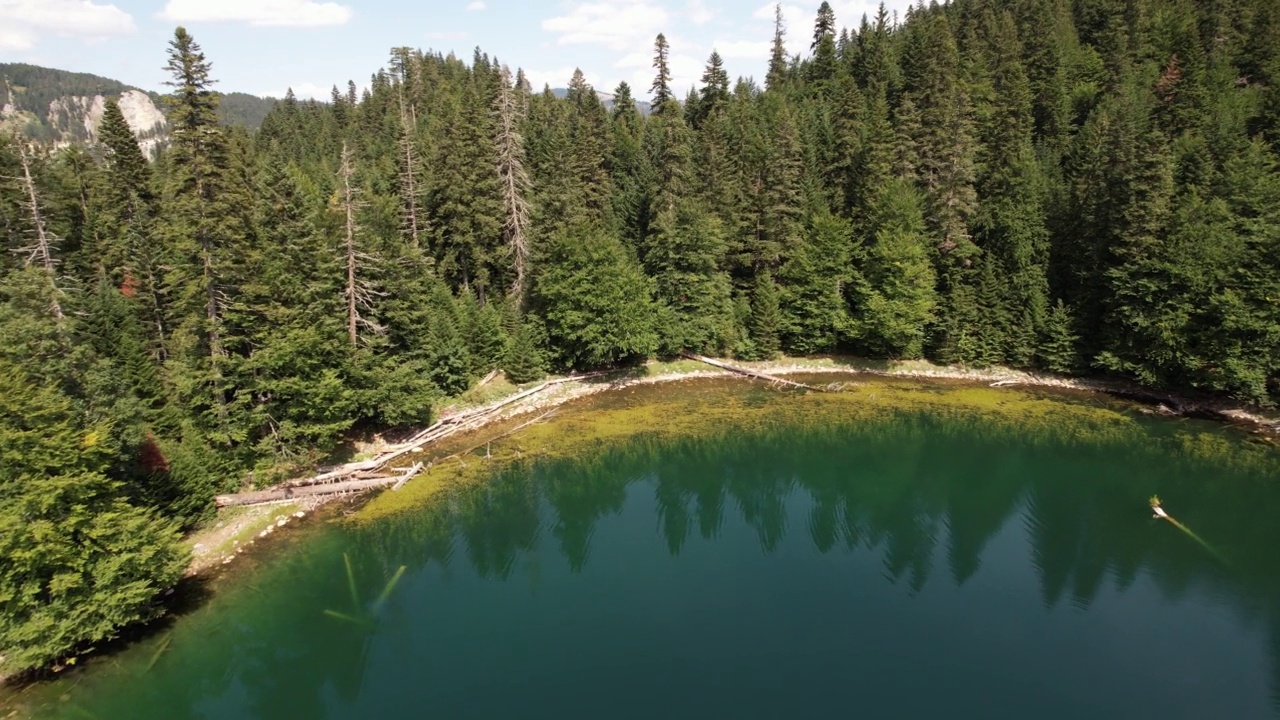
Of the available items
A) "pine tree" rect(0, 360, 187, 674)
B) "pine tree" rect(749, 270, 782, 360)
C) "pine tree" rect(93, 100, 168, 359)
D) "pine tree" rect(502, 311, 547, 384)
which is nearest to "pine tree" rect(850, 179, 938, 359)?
"pine tree" rect(749, 270, 782, 360)

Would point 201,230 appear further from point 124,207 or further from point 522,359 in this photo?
point 124,207

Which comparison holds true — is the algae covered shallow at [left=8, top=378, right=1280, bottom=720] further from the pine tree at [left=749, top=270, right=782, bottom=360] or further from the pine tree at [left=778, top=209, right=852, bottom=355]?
the pine tree at [left=778, top=209, right=852, bottom=355]

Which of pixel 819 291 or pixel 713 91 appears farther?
pixel 713 91

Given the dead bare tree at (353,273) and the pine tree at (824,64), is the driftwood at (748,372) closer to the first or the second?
the dead bare tree at (353,273)

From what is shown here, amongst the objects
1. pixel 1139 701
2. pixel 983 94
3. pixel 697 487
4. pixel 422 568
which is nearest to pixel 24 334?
pixel 422 568

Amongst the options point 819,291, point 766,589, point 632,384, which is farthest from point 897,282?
point 766,589

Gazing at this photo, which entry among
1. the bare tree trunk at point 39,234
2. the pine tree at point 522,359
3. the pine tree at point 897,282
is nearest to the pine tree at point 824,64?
Answer: the pine tree at point 897,282

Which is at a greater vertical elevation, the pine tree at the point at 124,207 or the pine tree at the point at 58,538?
the pine tree at the point at 124,207
